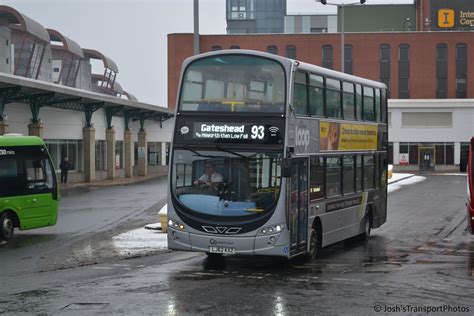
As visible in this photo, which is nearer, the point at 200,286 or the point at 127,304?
the point at 127,304

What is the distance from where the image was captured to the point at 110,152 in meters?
55.5

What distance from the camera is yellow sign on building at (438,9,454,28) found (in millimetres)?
86000

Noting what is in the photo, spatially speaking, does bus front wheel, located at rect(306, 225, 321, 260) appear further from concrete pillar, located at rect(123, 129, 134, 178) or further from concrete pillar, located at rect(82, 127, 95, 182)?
concrete pillar, located at rect(123, 129, 134, 178)

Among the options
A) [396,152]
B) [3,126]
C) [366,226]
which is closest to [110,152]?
[3,126]

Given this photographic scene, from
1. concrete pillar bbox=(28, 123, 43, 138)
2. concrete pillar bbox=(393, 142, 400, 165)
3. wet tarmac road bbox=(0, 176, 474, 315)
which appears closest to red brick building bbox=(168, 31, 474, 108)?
concrete pillar bbox=(393, 142, 400, 165)

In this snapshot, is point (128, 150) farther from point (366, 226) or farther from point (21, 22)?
point (366, 226)

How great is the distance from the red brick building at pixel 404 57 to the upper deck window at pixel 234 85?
7224 cm

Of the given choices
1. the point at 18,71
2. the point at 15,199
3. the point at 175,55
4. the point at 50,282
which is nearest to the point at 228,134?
the point at 50,282

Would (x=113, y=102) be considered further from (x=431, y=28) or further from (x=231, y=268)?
(x=431, y=28)

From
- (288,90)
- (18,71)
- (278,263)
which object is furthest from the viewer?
(18,71)

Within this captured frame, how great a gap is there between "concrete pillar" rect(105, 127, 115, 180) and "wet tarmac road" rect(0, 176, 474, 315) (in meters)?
38.8

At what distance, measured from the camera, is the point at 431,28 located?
86.6 meters

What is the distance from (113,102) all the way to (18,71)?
18.2 metres

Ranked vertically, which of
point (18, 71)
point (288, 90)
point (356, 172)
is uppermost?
point (18, 71)
